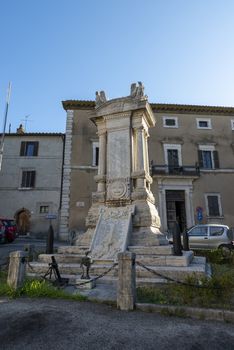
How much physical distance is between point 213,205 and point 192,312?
20379mm

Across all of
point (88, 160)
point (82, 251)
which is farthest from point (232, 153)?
point (82, 251)

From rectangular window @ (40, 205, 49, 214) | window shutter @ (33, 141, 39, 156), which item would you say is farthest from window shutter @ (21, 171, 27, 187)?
rectangular window @ (40, 205, 49, 214)

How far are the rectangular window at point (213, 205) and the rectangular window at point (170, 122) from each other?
784 centimetres

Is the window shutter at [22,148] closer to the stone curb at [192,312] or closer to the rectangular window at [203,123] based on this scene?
the rectangular window at [203,123]

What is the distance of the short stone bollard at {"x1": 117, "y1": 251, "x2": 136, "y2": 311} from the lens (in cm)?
431

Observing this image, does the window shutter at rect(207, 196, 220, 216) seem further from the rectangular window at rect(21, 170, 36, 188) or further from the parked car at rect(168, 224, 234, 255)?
the rectangular window at rect(21, 170, 36, 188)

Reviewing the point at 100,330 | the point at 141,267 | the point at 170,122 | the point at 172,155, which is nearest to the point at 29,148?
the point at 172,155

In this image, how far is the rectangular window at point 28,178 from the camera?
24938 millimetres

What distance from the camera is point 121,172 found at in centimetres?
878

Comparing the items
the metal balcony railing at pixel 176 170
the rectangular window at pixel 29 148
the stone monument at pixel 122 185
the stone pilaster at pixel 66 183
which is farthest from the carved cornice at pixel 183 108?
the stone monument at pixel 122 185

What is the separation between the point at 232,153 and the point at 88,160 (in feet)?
46.6

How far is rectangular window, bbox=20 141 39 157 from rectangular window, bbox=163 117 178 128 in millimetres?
13322

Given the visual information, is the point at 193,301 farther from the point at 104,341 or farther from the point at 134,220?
the point at 134,220

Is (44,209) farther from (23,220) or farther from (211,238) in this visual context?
(211,238)
